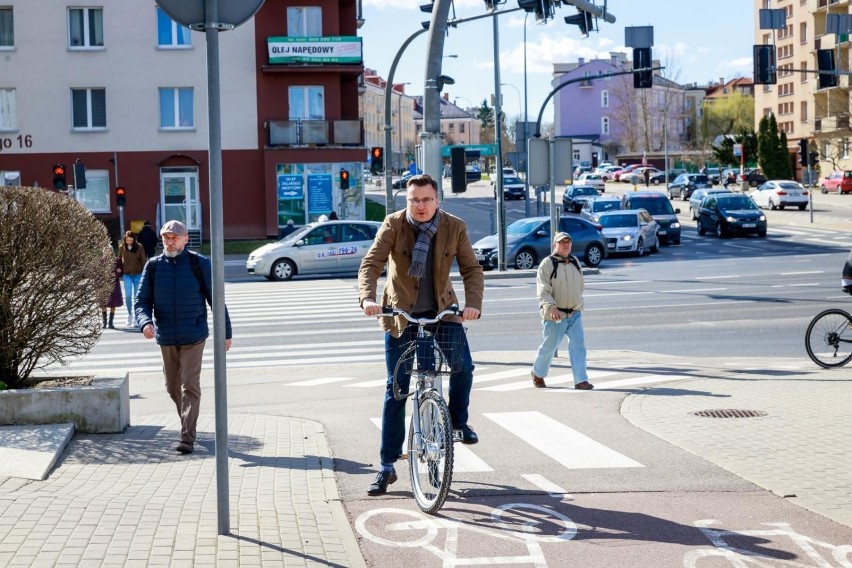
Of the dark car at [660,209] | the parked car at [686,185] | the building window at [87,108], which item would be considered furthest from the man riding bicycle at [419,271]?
the parked car at [686,185]

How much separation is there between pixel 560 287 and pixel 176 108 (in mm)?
37952

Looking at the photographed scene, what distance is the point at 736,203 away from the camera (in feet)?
164

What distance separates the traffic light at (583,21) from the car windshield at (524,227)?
42.9ft

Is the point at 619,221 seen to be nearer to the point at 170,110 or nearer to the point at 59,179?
the point at 59,179

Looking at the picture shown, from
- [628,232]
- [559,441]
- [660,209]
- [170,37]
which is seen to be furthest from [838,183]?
[559,441]

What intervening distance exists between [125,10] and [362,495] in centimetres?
4435

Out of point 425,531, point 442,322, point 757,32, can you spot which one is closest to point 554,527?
point 425,531

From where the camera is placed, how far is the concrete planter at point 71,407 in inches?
370

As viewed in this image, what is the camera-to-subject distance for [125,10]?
1913 inches

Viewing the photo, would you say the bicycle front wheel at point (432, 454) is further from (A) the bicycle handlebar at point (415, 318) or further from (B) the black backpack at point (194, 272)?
(B) the black backpack at point (194, 272)

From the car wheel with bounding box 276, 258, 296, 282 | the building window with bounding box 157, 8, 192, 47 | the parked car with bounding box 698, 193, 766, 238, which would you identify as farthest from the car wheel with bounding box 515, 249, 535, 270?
the building window with bounding box 157, 8, 192, 47

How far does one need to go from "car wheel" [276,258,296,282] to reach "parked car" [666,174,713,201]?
50.1 m

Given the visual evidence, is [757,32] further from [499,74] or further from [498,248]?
[498,248]

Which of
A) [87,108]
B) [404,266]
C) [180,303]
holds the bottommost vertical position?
[180,303]
